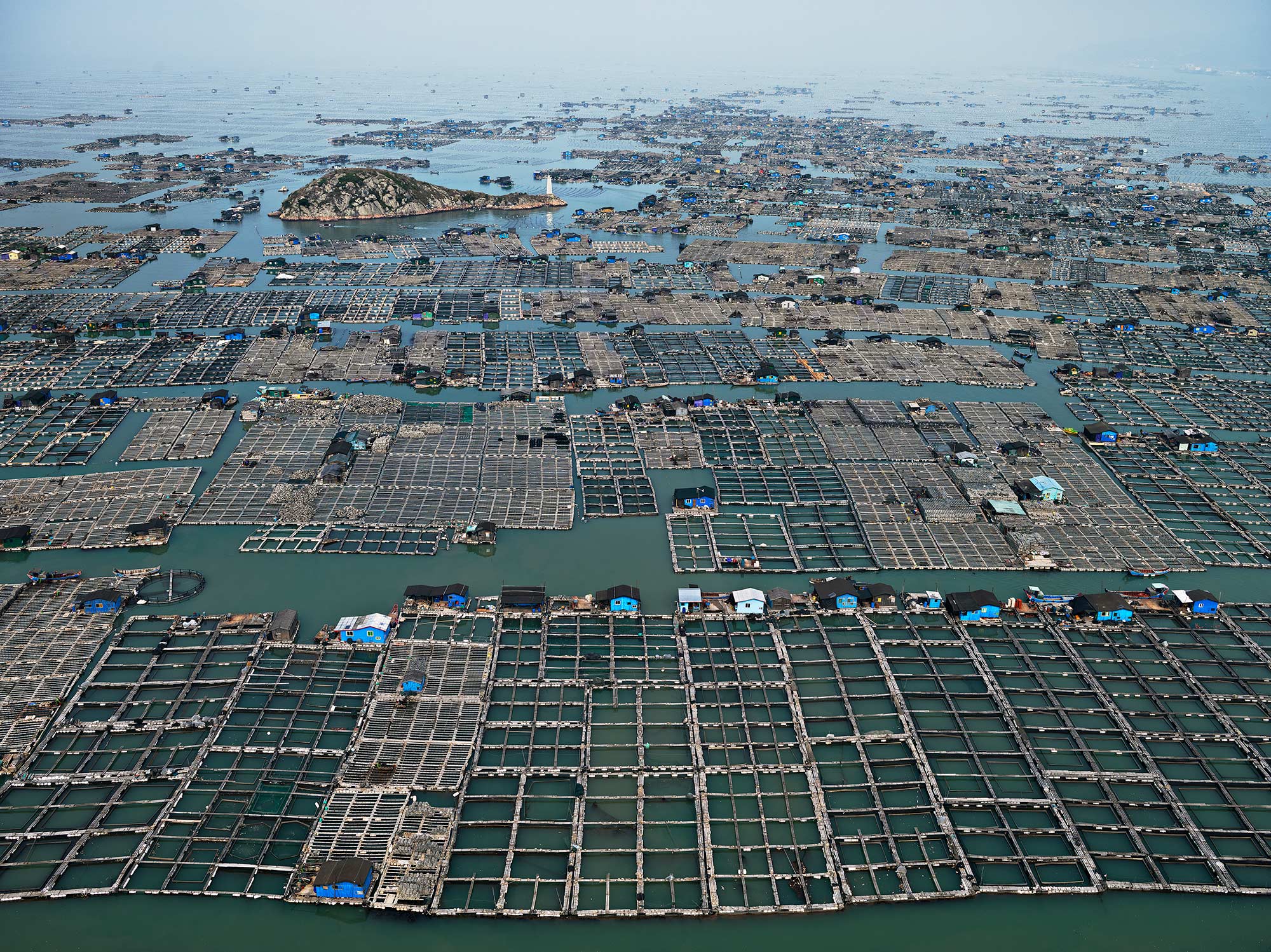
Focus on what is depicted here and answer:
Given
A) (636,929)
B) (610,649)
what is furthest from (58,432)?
(636,929)

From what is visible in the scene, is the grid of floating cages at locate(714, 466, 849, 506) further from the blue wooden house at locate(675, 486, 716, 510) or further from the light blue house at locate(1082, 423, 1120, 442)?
the light blue house at locate(1082, 423, 1120, 442)

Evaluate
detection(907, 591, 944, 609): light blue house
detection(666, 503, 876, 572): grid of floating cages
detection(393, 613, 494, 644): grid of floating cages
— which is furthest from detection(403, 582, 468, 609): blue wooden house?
detection(907, 591, 944, 609): light blue house

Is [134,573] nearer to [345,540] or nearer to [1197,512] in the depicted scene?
[345,540]

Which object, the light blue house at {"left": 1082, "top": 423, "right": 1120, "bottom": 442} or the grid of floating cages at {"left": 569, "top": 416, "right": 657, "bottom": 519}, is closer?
the grid of floating cages at {"left": 569, "top": 416, "right": 657, "bottom": 519}

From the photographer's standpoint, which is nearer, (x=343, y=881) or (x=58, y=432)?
(x=343, y=881)

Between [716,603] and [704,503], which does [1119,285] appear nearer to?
[704,503]

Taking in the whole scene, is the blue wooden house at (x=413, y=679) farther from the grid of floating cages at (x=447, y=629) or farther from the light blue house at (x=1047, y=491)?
the light blue house at (x=1047, y=491)
